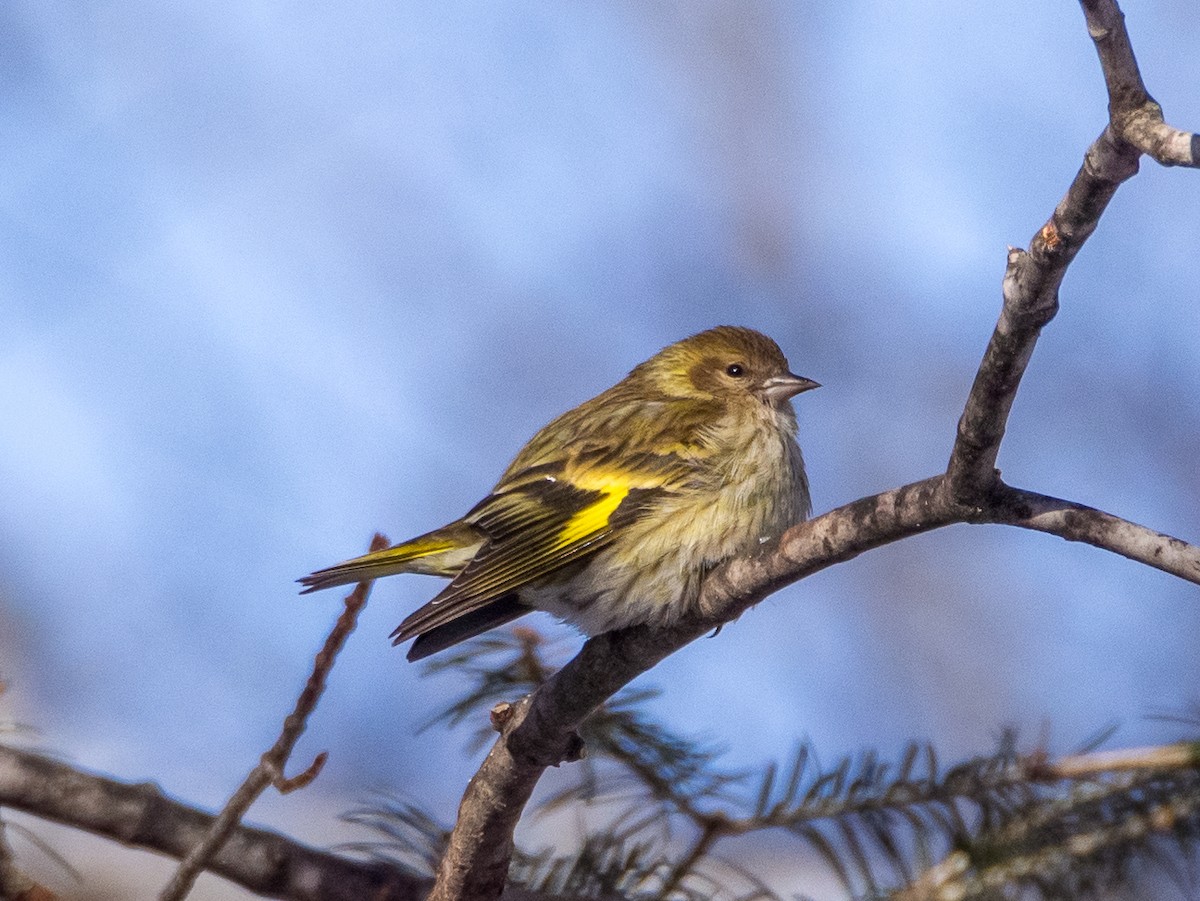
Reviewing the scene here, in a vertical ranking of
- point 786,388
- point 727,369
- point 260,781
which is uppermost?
point 727,369

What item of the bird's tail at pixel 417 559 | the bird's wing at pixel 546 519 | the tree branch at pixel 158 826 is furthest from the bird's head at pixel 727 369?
the tree branch at pixel 158 826

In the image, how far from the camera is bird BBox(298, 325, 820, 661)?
3.62 m

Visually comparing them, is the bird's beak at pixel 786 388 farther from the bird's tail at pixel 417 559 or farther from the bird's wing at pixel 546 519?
the bird's tail at pixel 417 559

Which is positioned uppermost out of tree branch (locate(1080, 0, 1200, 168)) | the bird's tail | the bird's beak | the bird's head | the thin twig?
the bird's head

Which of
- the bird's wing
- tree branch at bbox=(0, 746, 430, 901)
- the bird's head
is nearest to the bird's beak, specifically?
the bird's head

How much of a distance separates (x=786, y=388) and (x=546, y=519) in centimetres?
113

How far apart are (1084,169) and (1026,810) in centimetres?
162

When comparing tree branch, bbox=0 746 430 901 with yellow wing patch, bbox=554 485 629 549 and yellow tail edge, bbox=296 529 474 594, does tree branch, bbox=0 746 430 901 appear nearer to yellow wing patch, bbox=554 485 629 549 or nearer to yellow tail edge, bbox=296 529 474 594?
yellow tail edge, bbox=296 529 474 594

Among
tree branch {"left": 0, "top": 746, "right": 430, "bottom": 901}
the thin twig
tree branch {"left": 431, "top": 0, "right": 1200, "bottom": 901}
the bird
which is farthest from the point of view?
the bird

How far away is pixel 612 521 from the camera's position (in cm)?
390

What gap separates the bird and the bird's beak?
64mm

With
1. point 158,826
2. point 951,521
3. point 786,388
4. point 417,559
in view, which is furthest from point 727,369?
point 951,521

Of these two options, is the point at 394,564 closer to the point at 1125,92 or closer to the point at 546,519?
the point at 546,519

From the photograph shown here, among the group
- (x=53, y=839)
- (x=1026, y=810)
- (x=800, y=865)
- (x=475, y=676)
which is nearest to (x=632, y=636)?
(x=475, y=676)
